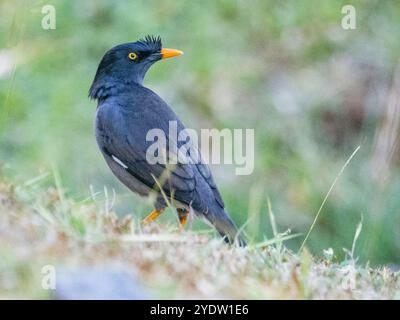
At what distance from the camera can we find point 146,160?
19.5 feet

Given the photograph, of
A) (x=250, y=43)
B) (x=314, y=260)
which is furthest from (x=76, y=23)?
(x=314, y=260)

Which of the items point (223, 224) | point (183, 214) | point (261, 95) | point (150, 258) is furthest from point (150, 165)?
point (261, 95)

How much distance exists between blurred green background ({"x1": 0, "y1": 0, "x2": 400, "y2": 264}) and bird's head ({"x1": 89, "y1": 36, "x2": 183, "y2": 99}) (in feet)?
4.59

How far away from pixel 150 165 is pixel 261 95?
4528mm

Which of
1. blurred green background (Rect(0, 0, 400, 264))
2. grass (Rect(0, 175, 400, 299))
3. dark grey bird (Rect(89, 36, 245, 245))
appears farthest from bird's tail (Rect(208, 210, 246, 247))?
blurred green background (Rect(0, 0, 400, 264))

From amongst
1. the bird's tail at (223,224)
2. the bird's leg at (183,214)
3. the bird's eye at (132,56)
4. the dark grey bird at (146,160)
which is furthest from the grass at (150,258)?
the bird's eye at (132,56)

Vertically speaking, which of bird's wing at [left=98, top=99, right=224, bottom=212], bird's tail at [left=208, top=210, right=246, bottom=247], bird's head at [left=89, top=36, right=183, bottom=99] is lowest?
bird's tail at [left=208, top=210, right=246, bottom=247]

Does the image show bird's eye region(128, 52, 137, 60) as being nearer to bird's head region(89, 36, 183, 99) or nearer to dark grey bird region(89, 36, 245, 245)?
bird's head region(89, 36, 183, 99)

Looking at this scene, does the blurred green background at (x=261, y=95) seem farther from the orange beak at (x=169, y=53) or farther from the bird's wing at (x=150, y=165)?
the bird's wing at (x=150, y=165)

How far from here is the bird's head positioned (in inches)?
260

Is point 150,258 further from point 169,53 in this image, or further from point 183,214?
point 169,53

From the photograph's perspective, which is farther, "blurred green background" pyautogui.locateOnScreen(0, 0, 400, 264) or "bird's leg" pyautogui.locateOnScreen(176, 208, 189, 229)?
"blurred green background" pyautogui.locateOnScreen(0, 0, 400, 264)

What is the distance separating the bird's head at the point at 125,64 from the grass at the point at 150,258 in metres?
1.90
